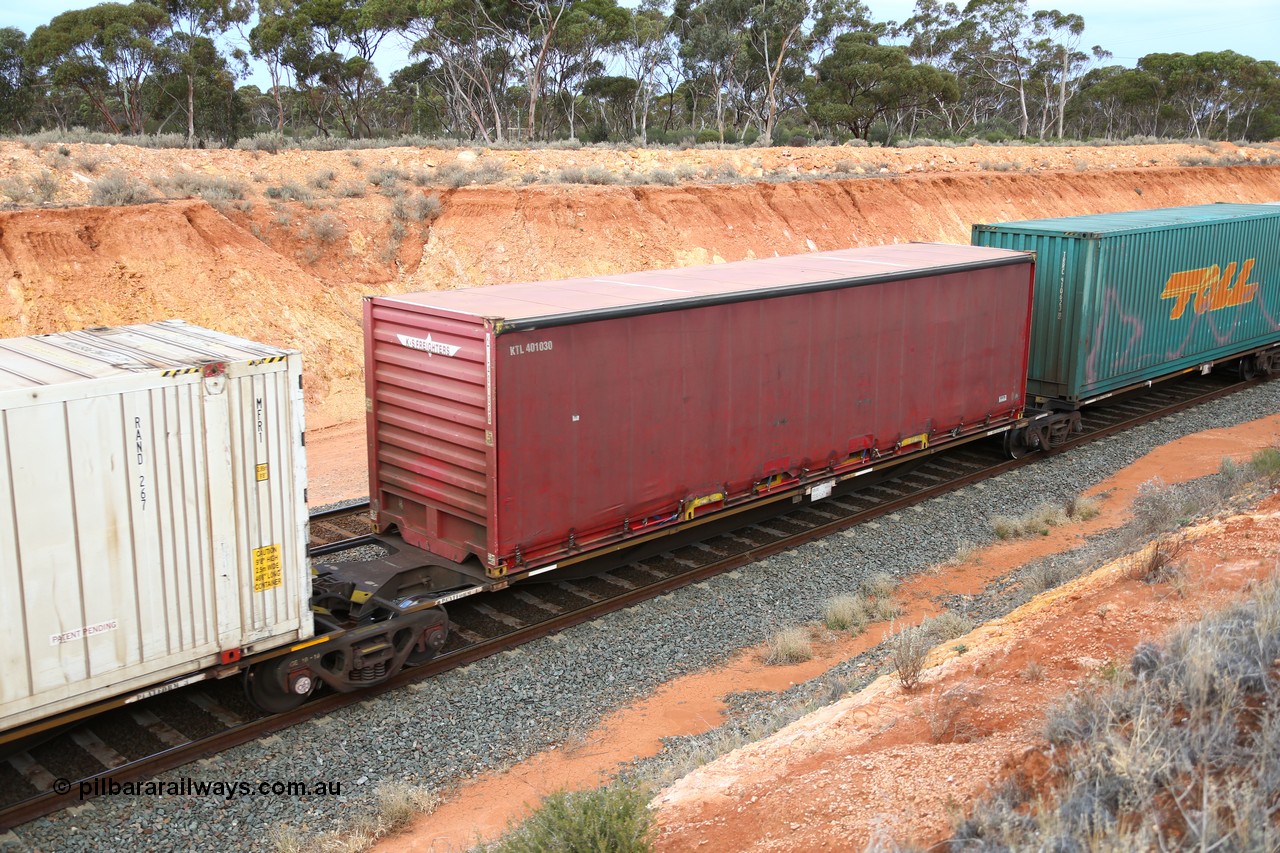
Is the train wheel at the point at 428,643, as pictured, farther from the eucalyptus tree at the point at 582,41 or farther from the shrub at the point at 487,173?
the eucalyptus tree at the point at 582,41

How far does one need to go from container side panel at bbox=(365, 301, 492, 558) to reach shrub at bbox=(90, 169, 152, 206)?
43.2 feet

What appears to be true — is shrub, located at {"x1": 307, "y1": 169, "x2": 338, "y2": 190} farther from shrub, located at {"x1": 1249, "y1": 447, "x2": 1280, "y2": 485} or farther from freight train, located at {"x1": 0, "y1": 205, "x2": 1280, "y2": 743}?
shrub, located at {"x1": 1249, "y1": 447, "x2": 1280, "y2": 485}

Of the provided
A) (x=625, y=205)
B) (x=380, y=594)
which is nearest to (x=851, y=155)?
(x=625, y=205)

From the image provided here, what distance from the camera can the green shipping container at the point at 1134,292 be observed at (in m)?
17.2

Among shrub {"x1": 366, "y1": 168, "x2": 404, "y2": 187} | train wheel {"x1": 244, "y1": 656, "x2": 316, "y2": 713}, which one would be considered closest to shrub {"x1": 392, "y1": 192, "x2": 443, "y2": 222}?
shrub {"x1": 366, "y1": 168, "x2": 404, "y2": 187}

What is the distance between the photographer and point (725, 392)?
11867mm

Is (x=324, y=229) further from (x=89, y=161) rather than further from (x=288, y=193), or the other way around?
(x=89, y=161)

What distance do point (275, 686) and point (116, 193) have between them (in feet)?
53.3

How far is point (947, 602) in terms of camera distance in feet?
38.6

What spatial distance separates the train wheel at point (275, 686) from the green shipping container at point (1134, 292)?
13344 mm

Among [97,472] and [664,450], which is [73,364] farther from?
[664,450]

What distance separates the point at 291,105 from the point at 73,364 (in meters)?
53.4

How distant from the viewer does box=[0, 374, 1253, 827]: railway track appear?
8.10 m

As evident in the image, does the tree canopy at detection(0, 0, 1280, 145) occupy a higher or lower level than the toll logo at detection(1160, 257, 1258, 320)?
higher
